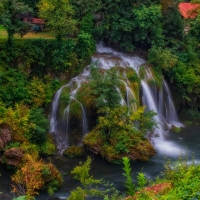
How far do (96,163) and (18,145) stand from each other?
175 inches

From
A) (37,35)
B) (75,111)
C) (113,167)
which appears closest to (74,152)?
(113,167)

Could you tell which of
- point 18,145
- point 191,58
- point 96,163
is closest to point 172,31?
point 191,58

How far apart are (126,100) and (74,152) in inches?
209

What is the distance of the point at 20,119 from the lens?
72.0 ft

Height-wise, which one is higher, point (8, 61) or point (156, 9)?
point (156, 9)

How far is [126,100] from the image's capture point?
997 inches

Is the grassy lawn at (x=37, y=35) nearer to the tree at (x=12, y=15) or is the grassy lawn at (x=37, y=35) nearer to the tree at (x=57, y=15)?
the tree at (x=57, y=15)

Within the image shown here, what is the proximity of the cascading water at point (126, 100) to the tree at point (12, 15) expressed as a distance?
4907 millimetres

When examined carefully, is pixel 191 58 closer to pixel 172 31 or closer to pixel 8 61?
pixel 172 31

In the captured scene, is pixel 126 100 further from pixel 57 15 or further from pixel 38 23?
pixel 38 23

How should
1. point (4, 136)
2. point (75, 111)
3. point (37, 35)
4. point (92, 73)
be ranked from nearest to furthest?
point (4, 136) → point (92, 73) → point (75, 111) → point (37, 35)

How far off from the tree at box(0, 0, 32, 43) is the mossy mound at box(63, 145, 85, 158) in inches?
334

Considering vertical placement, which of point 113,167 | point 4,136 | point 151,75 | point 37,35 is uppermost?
point 37,35

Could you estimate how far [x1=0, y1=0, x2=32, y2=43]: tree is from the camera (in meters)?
24.1
